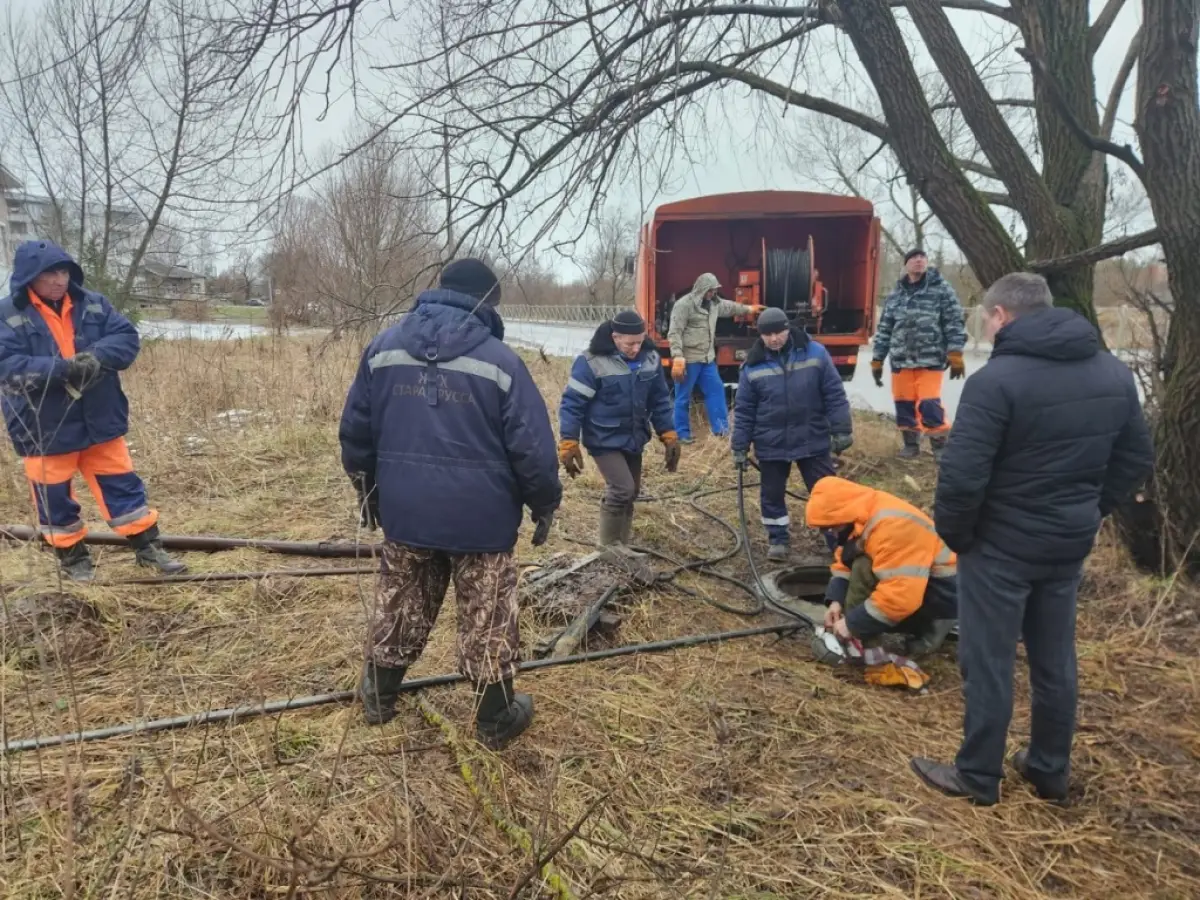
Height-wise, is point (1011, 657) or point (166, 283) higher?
point (166, 283)

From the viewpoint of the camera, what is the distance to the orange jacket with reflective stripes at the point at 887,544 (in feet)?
9.91

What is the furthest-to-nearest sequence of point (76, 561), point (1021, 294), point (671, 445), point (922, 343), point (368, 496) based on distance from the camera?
point (922, 343) < point (671, 445) < point (76, 561) < point (368, 496) < point (1021, 294)

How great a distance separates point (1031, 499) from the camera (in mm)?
2275

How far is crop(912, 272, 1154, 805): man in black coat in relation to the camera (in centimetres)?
223

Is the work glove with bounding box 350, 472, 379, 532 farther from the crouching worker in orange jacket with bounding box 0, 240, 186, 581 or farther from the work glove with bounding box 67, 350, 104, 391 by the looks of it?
the work glove with bounding box 67, 350, 104, 391

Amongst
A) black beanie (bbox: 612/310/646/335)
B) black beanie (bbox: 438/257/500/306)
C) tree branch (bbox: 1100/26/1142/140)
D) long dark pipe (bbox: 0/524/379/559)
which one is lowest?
long dark pipe (bbox: 0/524/379/559)

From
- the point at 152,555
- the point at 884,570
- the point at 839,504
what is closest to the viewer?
the point at 884,570

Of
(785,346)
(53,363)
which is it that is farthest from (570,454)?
(53,363)

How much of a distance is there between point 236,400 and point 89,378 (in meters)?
6.23

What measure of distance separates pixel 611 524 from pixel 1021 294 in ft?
9.67

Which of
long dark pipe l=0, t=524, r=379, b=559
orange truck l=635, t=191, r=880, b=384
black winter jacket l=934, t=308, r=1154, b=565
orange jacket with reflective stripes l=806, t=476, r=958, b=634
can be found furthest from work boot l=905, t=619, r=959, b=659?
orange truck l=635, t=191, r=880, b=384

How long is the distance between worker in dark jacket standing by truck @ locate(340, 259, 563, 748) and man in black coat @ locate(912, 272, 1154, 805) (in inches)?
55.4

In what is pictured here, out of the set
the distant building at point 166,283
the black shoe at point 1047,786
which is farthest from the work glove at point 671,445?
the distant building at point 166,283

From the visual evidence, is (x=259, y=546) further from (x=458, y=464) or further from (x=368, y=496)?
(x=458, y=464)
